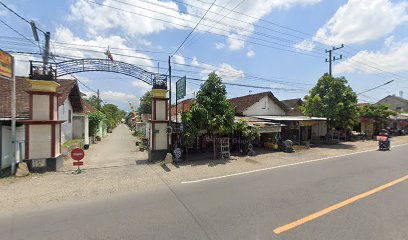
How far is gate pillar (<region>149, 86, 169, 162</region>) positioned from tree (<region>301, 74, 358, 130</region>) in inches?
598

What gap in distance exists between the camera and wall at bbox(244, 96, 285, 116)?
2062 cm

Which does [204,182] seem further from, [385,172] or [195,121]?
[385,172]

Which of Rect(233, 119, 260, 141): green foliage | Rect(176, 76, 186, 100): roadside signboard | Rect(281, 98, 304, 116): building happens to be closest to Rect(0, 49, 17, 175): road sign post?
Rect(176, 76, 186, 100): roadside signboard

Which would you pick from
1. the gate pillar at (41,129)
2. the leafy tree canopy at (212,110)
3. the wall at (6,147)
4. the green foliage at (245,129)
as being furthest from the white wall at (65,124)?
the green foliage at (245,129)

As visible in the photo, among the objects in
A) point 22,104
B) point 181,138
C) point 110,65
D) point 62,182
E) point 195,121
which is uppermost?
point 110,65

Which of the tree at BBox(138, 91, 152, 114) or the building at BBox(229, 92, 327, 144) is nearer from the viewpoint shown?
the building at BBox(229, 92, 327, 144)

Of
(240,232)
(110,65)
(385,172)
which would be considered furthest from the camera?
(110,65)

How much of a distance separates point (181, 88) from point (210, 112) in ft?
7.59

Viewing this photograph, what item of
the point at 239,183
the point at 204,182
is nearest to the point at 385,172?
the point at 239,183

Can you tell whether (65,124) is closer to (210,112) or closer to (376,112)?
(210,112)

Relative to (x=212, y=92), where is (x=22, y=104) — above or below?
below

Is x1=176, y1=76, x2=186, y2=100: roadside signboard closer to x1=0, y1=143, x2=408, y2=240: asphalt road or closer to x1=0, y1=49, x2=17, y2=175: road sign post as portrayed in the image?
x1=0, y1=143, x2=408, y2=240: asphalt road

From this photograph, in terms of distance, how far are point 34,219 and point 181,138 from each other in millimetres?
8535

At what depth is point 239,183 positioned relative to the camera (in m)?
7.69
